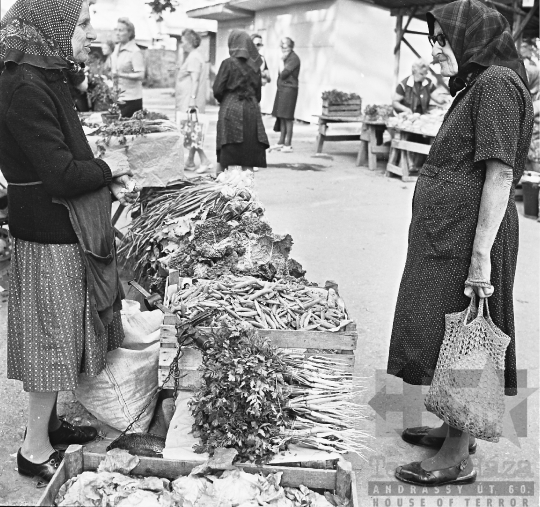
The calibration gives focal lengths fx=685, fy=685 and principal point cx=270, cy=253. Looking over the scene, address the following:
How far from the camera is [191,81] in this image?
10.0 meters

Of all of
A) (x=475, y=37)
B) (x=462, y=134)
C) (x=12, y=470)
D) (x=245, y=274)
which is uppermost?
(x=475, y=37)

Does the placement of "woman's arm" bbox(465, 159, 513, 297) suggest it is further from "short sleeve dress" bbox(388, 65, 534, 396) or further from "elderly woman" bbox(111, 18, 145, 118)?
"elderly woman" bbox(111, 18, 145, 118)

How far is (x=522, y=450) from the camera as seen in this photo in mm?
3395

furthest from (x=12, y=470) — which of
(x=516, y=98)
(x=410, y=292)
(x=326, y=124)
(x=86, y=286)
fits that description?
(x=326, y=124)

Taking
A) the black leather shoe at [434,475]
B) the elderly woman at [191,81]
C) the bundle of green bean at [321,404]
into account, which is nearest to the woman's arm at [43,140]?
the bundle of green bean at [321,404]

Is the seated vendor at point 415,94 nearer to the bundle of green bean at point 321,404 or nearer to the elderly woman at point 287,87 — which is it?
the elderly woman at point 287,87

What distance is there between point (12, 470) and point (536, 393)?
283cm

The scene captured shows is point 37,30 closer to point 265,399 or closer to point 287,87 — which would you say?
point 265,399

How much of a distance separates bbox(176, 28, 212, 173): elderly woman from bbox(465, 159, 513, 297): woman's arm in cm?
727

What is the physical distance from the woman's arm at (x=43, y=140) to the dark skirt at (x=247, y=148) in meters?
5.46

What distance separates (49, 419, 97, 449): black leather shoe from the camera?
316 centimetres

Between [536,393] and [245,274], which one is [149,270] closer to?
[245,274]

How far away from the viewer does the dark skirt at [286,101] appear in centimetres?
1243

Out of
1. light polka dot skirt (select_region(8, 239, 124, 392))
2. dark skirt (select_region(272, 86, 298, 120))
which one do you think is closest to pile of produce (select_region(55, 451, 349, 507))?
light polka dot skirt (select_region(8, 239, 124, 392))
